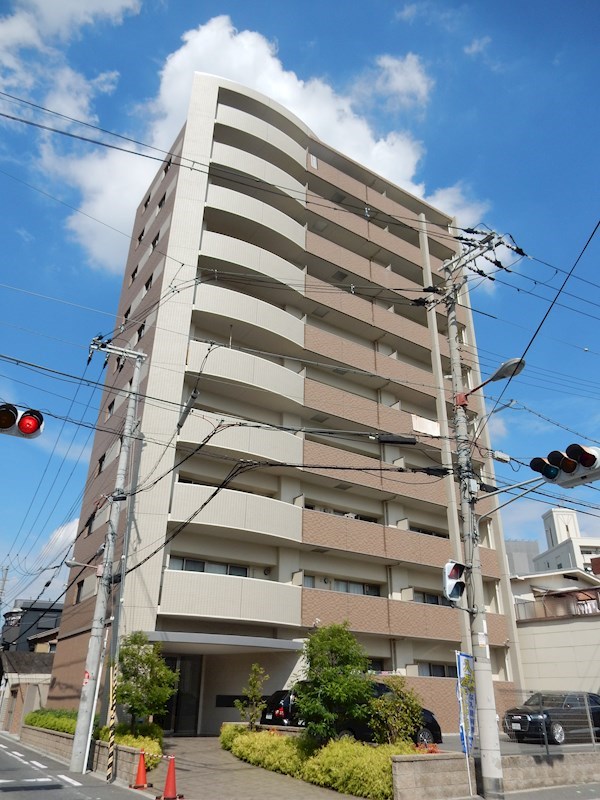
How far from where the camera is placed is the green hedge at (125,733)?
14.8m

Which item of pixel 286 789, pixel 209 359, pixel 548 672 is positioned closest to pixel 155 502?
pixel 209 359

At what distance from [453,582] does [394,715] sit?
11.0 feet

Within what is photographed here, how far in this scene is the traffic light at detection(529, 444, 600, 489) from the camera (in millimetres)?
9484

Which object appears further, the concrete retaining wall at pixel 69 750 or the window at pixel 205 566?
the window at pixel 205 566

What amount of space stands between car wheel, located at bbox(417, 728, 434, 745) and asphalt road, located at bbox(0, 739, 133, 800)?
27.6 feet

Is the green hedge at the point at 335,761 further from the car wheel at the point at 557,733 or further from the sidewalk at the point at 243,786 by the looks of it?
the car wheel at the point at 557,733

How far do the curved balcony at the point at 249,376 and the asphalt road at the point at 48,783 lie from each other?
13680mm

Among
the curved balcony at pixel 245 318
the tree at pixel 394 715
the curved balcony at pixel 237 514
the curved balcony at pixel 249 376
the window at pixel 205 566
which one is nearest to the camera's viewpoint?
the tree at pixel 394 715

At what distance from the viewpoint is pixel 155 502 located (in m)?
21.5

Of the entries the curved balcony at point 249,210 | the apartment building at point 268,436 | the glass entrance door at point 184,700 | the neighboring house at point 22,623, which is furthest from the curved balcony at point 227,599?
the neighboring house at point 22,623

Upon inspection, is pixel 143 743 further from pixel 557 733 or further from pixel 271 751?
pixel 557 733

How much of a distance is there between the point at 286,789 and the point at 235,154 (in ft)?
83.5

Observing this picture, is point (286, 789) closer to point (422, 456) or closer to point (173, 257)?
point (173, 257)

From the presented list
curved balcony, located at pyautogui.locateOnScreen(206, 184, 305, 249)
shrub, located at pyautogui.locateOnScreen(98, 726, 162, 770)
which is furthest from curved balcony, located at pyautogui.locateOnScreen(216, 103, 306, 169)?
shrub, located at pyautogui.locateOnScreen(98, 726, 162, 770)
